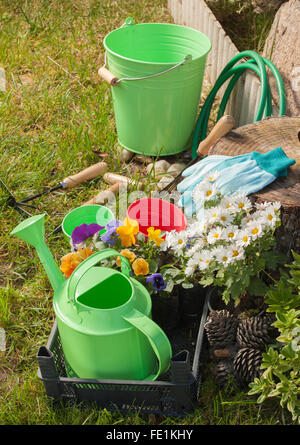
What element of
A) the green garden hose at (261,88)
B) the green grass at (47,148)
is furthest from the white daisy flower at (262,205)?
the green garden hose at (261,88)

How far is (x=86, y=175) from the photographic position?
9.67ft

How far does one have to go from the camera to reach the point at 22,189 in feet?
9.66

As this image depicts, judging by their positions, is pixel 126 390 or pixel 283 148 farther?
pixel 283 148

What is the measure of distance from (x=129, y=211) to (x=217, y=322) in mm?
638

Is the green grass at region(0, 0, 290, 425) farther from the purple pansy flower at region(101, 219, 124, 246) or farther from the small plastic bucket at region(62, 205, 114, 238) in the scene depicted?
the purple pansy flower at region(101, 219, 124, 246)

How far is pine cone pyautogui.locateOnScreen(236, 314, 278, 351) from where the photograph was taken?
1.94 metres

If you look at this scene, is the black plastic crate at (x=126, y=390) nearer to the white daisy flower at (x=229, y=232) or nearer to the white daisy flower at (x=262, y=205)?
the white daisy flower at (x=229, y=232)

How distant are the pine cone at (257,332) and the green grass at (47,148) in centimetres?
19

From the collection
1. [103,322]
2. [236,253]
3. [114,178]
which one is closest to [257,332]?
[236,253]

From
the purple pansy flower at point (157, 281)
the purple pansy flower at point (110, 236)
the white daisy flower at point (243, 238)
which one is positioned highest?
the white daisy flower at point (243, 238)

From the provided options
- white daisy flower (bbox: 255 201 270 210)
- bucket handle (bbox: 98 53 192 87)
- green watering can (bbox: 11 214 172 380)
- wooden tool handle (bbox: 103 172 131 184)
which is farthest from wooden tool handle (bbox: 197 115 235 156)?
green watering can (bbox: 11 214 172 380)

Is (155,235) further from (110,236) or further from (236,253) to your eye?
(236,253)

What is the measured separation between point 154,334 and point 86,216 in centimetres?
100

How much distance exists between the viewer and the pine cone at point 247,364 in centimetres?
191
